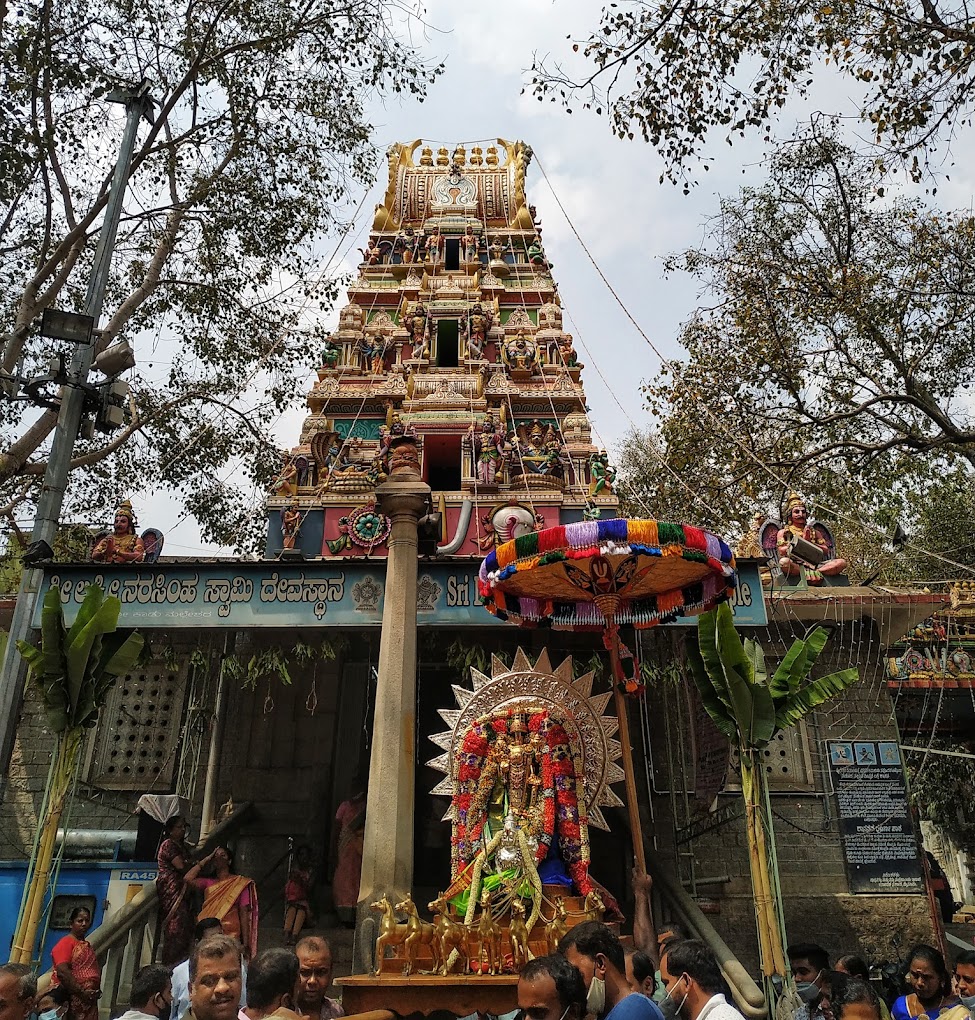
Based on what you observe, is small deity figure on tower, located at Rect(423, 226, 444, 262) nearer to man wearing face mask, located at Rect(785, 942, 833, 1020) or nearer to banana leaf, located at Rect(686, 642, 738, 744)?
banana leaf, located at Rect(686, 642, 738, 744)

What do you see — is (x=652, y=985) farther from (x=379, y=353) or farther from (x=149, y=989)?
(x=379, y=353)

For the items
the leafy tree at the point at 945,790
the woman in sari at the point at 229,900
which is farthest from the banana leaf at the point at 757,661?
the leafy tree at the point at 945,790

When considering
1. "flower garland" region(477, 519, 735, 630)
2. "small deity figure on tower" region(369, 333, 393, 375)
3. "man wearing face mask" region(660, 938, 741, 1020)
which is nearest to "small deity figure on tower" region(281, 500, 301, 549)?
"small deity figure on tower" region(369, 333, 393, 375)

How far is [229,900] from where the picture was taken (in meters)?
10.2

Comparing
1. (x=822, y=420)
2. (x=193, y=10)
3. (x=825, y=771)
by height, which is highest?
(x=193, y=10)

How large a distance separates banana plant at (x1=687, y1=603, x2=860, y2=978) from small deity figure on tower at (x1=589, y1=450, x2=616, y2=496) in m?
6.51

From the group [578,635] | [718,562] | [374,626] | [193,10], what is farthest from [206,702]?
[193,10]

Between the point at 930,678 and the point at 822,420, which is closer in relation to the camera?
the point at 822,420

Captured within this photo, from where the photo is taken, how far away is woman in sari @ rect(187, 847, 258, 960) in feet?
32.9

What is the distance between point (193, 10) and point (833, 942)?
15906 mm

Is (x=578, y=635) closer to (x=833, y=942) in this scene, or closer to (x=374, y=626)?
(x=374, y=626)

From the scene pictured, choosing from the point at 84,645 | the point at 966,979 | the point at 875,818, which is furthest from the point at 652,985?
the point at 875,818

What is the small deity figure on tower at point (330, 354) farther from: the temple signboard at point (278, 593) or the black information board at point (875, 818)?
the black information board at point (875, 818)

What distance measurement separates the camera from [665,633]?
11.9 meters
